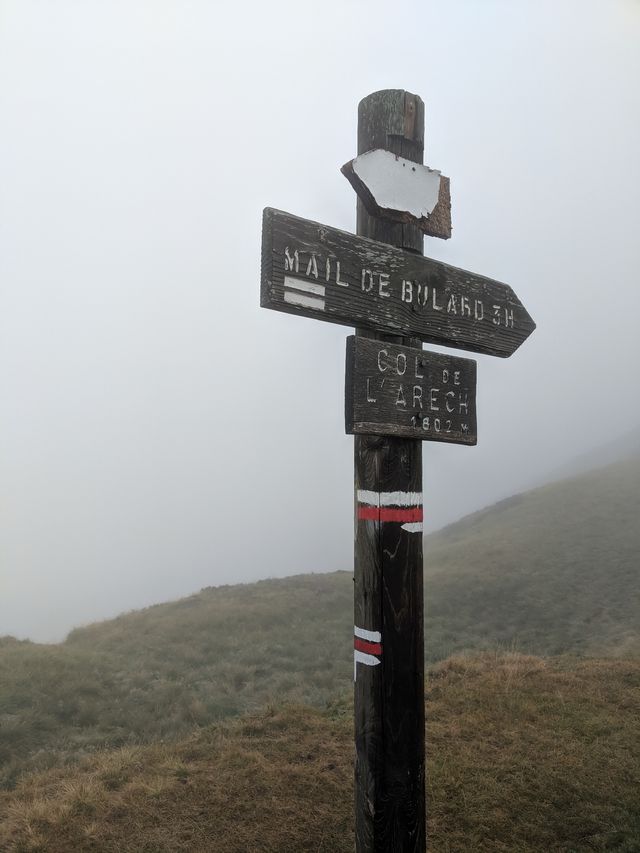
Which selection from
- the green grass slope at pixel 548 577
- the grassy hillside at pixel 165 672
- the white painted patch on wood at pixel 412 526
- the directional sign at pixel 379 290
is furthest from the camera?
the green grass slope at pixel 548 577

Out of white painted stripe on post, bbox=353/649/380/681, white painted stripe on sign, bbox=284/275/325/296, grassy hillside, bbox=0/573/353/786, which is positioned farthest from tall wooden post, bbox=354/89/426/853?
grassy hillside, bbox=0/573/353/786

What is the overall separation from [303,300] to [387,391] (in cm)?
75

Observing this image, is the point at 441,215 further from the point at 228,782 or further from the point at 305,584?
the point at 305,584

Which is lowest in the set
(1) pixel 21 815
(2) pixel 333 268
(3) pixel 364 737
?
(1) pixel 21 815

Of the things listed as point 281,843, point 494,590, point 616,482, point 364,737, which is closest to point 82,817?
point 281,843

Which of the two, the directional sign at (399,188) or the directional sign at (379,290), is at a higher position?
the directional sign at (399,188)

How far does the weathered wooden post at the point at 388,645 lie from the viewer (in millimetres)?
3541

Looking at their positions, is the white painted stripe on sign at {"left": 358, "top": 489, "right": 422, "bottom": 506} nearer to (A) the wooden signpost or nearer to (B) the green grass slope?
(A) the wooden signpost

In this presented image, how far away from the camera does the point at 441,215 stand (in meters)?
4.11

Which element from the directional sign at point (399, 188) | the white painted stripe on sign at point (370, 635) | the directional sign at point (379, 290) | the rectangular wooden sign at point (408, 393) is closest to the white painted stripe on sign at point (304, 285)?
the directional sign at point (379, 290)

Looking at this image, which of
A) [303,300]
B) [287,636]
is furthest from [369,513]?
[287,636]

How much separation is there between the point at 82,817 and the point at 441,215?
685 centimetres

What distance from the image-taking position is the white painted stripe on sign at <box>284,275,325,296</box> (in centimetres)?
330

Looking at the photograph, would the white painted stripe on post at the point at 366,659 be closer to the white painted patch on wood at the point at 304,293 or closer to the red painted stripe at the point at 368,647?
the red painted stripe at the point at 368,647
